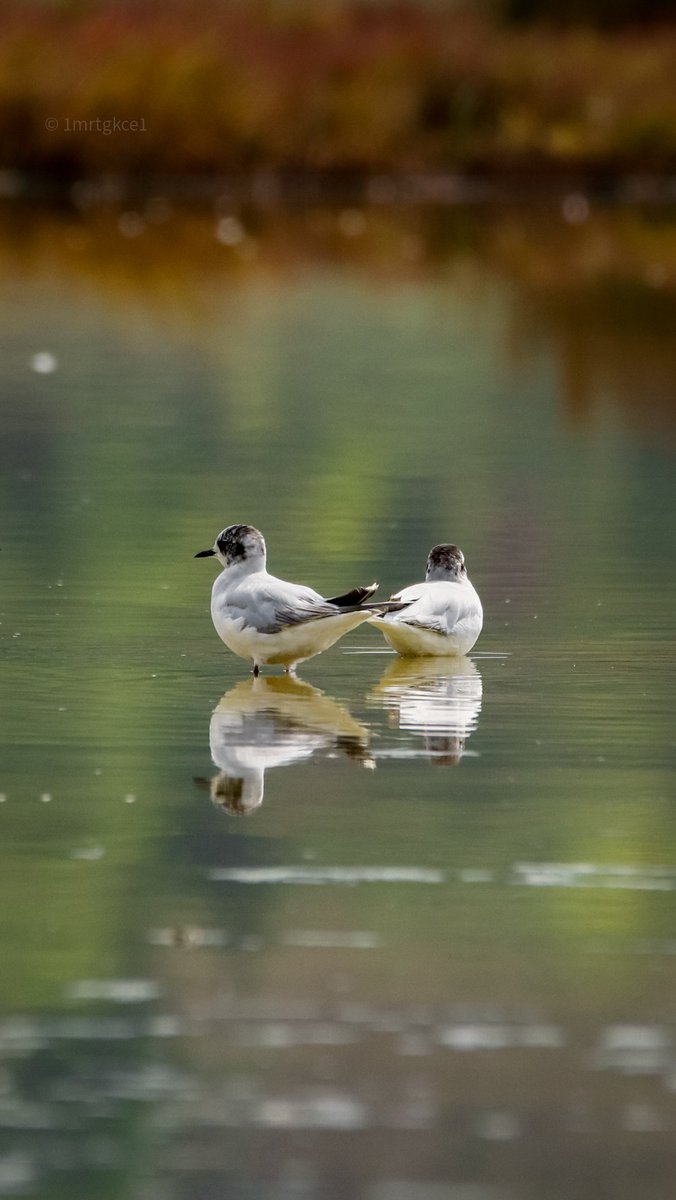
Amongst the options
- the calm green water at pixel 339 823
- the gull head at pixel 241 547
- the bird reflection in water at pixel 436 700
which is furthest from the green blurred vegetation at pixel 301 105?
the bird reflection in water at pixel 436 700

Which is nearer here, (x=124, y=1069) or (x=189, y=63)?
(x=124, y=1069)

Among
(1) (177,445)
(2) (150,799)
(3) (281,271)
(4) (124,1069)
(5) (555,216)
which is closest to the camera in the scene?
(4) (124,1069)

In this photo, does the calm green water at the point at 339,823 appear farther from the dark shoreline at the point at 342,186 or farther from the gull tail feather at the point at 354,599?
the dark shoreline at the point at 342,186

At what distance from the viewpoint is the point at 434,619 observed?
6898mm

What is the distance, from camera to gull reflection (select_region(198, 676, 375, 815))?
5535 millimetres

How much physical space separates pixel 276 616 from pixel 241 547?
1.11 feet

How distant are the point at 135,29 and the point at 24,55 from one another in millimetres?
1657

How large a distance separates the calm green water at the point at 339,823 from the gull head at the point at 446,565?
0.72 feet

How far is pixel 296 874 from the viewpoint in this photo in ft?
15.8

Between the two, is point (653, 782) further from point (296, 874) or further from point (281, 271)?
point (281, 271)

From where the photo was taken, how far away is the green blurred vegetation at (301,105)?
30.0 m

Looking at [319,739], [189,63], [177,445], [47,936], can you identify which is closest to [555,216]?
[189,63]

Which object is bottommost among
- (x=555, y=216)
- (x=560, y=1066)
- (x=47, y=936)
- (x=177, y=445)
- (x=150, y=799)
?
(x=560, y=1066)
